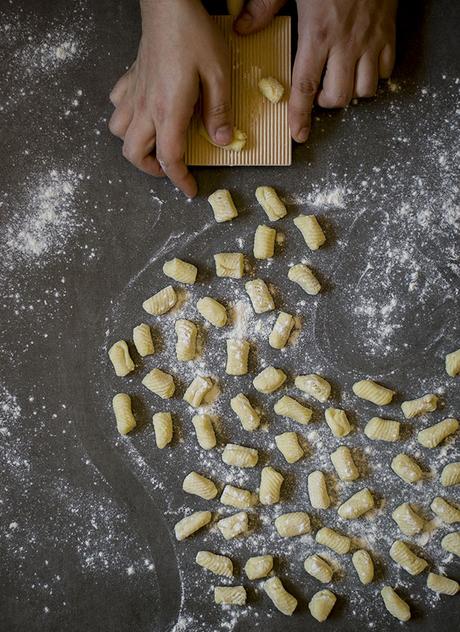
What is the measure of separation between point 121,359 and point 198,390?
0.17 m

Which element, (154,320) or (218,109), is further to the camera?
(154,320)

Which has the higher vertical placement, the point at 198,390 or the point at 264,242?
the point at 264,242

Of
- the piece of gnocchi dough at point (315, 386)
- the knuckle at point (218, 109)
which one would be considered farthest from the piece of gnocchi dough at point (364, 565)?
the knuckle at point (218, 109)

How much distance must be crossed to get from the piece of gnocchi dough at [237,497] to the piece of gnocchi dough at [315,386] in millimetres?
249

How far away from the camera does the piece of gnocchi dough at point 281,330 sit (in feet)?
5.08

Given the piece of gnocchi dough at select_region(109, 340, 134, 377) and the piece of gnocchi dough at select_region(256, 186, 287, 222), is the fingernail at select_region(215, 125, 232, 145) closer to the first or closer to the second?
the piece of gnocchi dough at select_region(256, 186, 287, 222)

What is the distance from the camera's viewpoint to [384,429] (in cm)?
153

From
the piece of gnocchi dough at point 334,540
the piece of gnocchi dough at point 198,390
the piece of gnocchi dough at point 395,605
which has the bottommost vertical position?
the piece of gnocchi dough at point 395,605

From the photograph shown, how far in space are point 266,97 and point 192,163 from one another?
0.20m

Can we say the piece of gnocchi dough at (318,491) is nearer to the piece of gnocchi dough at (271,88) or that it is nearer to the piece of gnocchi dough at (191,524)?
the piece of gnocchi dough at (191,524)

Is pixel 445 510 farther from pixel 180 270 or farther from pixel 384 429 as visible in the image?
pixel 180 270

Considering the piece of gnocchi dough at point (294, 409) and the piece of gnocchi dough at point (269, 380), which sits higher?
the piece of gnocchi dough at point (269, 380)

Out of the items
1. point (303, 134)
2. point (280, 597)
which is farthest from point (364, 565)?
point (303, 134)

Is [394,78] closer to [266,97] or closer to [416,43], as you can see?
[416,43]
